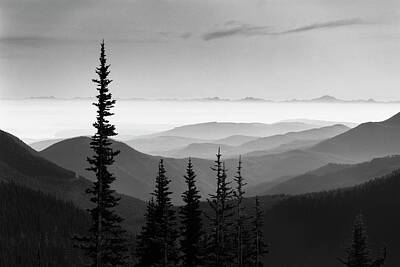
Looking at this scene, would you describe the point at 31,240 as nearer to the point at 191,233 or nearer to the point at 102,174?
the point at 191,233

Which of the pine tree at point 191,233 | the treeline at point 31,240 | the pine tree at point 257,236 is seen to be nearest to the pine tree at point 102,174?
the pine tree at point 191,233

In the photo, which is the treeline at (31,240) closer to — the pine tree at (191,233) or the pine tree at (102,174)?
the pine tree at (191,233)

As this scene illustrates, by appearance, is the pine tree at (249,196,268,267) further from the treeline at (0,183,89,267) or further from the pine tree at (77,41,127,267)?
the treeline at (0,183,89,267)

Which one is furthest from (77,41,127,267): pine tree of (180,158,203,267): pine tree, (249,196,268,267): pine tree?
(249,196,268,267): pine tree

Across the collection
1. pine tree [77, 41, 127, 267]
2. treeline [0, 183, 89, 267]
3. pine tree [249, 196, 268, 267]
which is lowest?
treeline [0, 183, 89, 267]

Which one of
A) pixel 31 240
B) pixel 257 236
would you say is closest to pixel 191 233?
pixel 257 236

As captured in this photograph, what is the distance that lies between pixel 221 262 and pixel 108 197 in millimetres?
19051

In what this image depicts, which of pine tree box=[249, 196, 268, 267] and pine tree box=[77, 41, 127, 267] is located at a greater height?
pine tree box=[77, 41, 127, 267]

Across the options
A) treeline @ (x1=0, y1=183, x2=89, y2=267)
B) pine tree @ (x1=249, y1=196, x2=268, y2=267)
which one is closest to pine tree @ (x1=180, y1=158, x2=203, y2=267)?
pine tree @ (x1=249, y1=196, x2=268, y2=267)

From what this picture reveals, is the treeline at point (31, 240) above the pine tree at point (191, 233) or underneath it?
underneath

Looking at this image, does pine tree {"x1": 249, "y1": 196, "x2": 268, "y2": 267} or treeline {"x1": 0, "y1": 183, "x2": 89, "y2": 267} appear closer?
pine tree {"x1": 249, "y1": 196, "x2": 268, "y2": 267}

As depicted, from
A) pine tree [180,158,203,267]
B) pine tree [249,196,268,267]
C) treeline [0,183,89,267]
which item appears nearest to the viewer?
pine tree [180,158,203,267]

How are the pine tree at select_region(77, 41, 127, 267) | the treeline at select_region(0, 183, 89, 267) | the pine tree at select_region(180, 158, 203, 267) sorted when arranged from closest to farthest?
1. the pine tree at select_region(77, 41, 127, 267)
2. the pine tree at select_region(180, 158, 203, 267)
3. the treeline at select_region(0, 183, 89, 267)

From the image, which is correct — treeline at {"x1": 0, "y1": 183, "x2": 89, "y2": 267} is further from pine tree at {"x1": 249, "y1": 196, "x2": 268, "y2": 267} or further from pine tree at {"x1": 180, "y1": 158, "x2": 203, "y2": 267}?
pine tree at {"x1": 180, "y1": 158, "x2": 203, "y2": 267}
